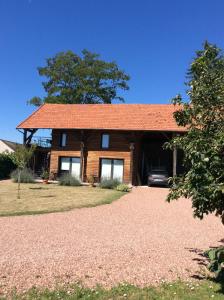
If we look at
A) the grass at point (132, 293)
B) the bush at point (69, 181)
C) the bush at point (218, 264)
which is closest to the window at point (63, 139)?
the bush at point (69, 181)

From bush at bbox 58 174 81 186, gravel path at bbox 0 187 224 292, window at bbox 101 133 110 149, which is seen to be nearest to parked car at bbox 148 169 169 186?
window at bbox 101 133 110 149

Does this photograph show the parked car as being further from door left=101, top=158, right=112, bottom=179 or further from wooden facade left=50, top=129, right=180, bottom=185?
door left=101, top=158, right=112, bottom=179

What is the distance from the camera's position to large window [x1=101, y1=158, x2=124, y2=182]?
1207 inches

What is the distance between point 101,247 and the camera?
884 centimetres

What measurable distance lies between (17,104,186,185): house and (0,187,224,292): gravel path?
51.7 ft

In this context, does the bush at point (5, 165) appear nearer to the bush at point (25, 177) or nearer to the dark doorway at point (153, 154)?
the bush at point (25, 177)

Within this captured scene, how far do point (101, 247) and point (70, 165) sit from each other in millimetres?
23412

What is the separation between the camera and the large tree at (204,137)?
19.7 feet

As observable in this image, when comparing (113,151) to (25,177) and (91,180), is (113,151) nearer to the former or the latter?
(91,180)

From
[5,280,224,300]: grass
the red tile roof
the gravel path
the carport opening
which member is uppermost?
the red tile roof

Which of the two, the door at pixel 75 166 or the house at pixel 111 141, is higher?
the house at pixel 111 141

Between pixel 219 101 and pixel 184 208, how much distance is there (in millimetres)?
10706

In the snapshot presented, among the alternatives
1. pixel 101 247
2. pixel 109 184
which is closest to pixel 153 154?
pixel 109 184

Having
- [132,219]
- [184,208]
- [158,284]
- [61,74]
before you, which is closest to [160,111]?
[184,208]
